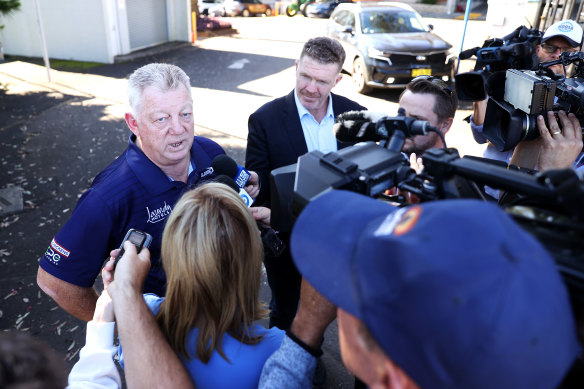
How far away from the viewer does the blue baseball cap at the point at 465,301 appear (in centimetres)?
76

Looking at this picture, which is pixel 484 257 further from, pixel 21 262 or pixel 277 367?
pixel 21 262

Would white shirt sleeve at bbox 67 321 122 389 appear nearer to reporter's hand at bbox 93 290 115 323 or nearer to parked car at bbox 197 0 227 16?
reporter's hand at bbox 93 290 115 323

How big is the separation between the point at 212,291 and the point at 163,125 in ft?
3.40

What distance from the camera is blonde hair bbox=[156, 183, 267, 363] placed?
1539 millimetres

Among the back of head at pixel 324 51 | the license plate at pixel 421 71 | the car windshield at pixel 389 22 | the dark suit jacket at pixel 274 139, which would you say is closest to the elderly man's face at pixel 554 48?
the back of head at pixel 324 51

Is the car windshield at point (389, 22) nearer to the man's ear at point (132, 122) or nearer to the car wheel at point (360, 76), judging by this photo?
the car wheel at point (360, 76)

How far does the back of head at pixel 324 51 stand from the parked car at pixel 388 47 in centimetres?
683

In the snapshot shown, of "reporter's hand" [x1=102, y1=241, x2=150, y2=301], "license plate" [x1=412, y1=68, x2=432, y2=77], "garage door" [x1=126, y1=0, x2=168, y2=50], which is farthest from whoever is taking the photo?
"garage door" [x1=126, y1=0, x2=168, y2=50]

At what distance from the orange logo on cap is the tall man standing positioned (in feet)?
6.18

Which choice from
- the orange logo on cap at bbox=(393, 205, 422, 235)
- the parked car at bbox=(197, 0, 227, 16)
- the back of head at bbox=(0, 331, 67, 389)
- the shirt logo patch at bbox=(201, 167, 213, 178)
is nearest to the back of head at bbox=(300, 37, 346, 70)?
the shirt logo patch at bbox=(201, 167, 213, 178)

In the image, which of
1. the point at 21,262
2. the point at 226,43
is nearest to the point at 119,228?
the point at 21,262

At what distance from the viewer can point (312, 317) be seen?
128 centimetres

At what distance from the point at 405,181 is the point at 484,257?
1.75 feet

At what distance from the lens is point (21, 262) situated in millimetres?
4285
